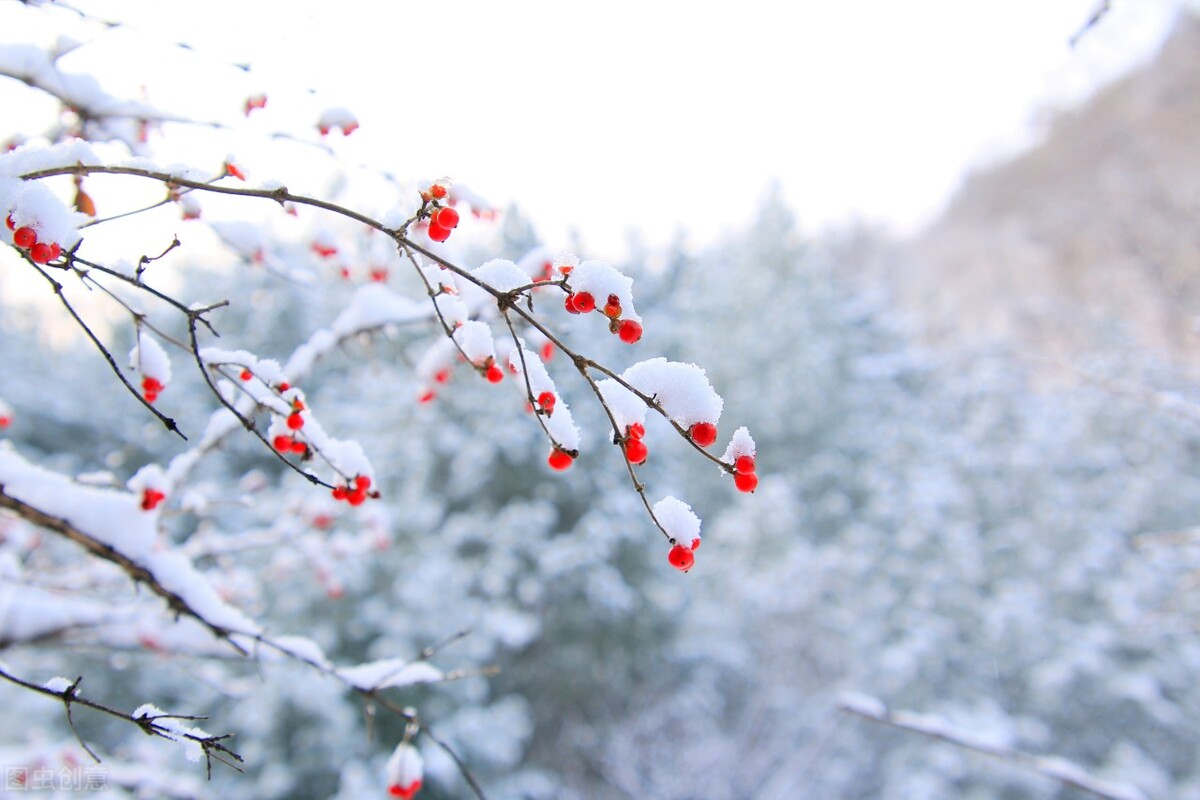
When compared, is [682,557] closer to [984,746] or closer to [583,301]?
[583,301]

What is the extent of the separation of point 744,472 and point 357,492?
0.51m

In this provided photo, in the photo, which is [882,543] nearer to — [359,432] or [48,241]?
[359,432]

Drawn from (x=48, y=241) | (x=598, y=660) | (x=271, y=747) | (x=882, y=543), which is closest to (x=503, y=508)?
(x=598, y=660)

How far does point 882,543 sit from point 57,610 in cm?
691

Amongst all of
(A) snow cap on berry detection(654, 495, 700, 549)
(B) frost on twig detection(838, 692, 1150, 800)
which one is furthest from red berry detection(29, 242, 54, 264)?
(B) frost on twig detection(838, 692, 1150, 800)

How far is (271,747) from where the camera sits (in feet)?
15.1

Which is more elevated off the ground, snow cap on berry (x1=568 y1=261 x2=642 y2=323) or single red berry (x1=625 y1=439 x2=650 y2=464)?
snow cap on berry (x1=568 y1=261 x2=642 y2=323)

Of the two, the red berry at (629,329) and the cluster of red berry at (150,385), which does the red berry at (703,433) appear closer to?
the red berry at (629,329)

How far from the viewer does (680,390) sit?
0.69 m

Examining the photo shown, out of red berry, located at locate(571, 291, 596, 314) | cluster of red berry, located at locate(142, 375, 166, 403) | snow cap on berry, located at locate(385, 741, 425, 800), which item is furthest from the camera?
snow cap on berry, located at locate(385, 741, 425, 800)

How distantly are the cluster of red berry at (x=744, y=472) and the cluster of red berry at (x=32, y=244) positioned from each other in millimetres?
678

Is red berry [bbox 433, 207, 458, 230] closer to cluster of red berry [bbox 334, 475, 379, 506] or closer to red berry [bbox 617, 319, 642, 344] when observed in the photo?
red berry [bbox 617, 319, 642, 344]

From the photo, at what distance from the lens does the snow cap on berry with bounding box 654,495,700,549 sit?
0.71 metres

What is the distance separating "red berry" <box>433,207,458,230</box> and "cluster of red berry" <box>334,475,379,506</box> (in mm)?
368
